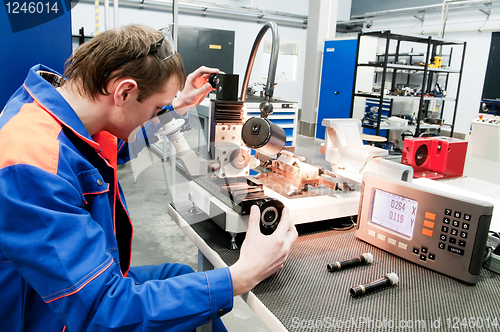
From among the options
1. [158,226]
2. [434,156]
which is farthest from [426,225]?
[158,226]

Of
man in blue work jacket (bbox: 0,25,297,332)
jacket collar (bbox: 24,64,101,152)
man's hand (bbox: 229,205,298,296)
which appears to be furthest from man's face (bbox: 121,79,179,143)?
man's hand (bbox: 229,205,298,296)

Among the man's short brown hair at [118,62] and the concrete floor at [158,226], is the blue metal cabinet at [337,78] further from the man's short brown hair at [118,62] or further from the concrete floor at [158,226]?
the man's short brown hair at [118,62]

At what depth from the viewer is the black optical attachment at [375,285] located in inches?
31.3

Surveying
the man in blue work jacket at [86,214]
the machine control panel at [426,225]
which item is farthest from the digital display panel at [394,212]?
the man in blue work jacket at [86,214]

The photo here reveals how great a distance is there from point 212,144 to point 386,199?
0.55 metres

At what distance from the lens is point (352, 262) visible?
3.04 ft

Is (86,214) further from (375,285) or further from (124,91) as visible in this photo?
(375,285)

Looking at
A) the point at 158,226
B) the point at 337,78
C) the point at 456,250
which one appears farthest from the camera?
the point at 337,78

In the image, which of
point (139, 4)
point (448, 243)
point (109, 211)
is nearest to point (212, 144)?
point (109, 211)

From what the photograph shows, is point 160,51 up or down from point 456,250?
up

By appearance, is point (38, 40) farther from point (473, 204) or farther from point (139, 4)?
point (139, 4)

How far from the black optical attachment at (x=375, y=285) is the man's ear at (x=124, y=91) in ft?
2.20

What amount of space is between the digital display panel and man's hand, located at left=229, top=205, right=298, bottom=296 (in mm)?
358

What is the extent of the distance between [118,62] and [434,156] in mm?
1819
